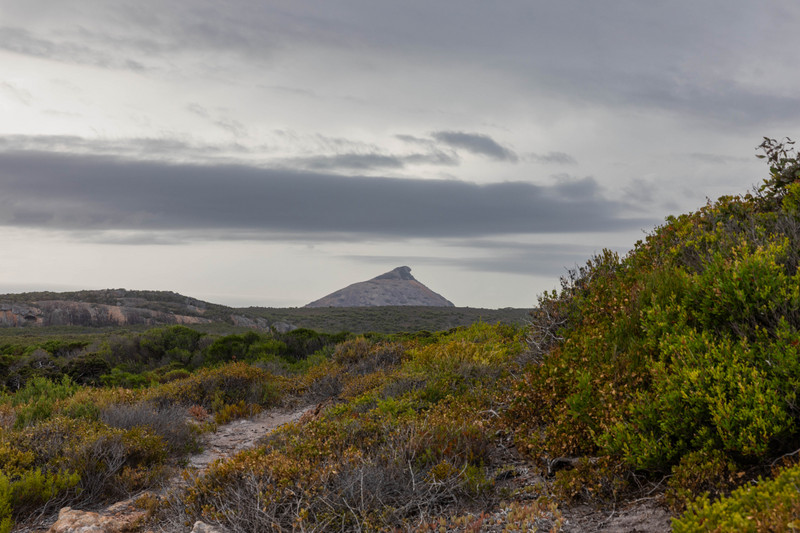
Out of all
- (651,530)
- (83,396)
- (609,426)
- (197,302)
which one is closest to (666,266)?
(609,426)

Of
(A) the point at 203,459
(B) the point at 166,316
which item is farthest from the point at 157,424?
(B) the point at 166,316

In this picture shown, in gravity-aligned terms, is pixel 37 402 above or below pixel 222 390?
above

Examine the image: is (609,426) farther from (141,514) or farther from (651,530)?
(141,514)

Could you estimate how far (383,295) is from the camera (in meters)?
121

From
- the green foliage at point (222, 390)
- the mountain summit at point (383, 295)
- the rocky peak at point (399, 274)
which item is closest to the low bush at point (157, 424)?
the green foliage at point (222, 390)

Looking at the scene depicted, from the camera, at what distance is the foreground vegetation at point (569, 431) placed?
3.67m

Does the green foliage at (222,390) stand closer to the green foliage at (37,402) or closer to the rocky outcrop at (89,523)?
the green foliage at (37,402)

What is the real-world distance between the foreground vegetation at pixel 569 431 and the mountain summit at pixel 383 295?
336ft

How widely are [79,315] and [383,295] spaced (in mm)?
79558

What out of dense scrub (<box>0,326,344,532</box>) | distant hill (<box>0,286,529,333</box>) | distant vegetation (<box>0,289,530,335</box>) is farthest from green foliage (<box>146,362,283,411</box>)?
distant vegetation (<box>0,289,530,335</box>)

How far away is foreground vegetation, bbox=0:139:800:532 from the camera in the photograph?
Result: 3666 millimetres

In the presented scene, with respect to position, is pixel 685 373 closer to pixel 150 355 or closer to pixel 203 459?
pixel 203 459

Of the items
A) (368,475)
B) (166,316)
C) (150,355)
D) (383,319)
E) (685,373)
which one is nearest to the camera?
(685,373)

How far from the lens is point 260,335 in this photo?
20109 mm
